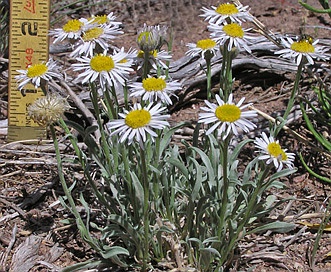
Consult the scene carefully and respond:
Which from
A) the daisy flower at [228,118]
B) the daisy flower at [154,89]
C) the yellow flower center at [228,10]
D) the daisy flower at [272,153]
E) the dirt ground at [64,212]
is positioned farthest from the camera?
the dirt ground at [64,212]

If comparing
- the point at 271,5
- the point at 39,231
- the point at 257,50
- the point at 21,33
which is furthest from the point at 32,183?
the point at 271,5

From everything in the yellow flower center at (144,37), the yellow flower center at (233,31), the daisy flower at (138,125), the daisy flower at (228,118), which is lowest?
the daisy flower at (138,125)

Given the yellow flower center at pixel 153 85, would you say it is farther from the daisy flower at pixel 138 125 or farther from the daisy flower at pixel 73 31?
the daisy flower at pixel 73 31

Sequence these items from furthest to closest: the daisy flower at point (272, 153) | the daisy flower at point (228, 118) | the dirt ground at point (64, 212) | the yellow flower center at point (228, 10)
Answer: the dirt ground at point (64, 212), the yellow flower center at point (228, 10), the daisy flower at point (272, 153), the daisy flower at point (228, 118)

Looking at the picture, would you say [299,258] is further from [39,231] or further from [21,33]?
[21,33]

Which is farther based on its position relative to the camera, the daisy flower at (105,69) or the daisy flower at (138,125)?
the daisy flower at (105,69)

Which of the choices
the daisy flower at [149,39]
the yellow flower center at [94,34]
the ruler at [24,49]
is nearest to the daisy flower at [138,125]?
the daisy flower at [149,39]
